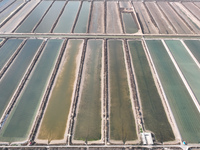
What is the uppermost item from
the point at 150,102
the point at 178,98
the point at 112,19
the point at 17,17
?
the point at 17,17

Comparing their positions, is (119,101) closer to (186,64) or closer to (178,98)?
(178,98)

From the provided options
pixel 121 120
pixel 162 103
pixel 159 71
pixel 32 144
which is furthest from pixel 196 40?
pixel 32 144

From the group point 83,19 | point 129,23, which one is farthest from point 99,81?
point 83,19

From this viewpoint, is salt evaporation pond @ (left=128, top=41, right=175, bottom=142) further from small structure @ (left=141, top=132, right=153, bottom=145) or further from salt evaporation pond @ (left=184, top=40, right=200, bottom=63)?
salt evaporation pond @ (left=184, top=40, right=200, bottom=63)

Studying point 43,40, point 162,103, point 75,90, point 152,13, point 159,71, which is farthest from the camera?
point 152,13

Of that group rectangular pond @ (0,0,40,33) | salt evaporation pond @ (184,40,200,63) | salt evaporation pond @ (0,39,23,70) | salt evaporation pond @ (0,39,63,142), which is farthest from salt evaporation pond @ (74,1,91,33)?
salt evaporation pond @ (184,40,200,63)

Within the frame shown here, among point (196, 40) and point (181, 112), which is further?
point (196, 40)

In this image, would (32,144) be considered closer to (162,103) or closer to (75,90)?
(75,90)
